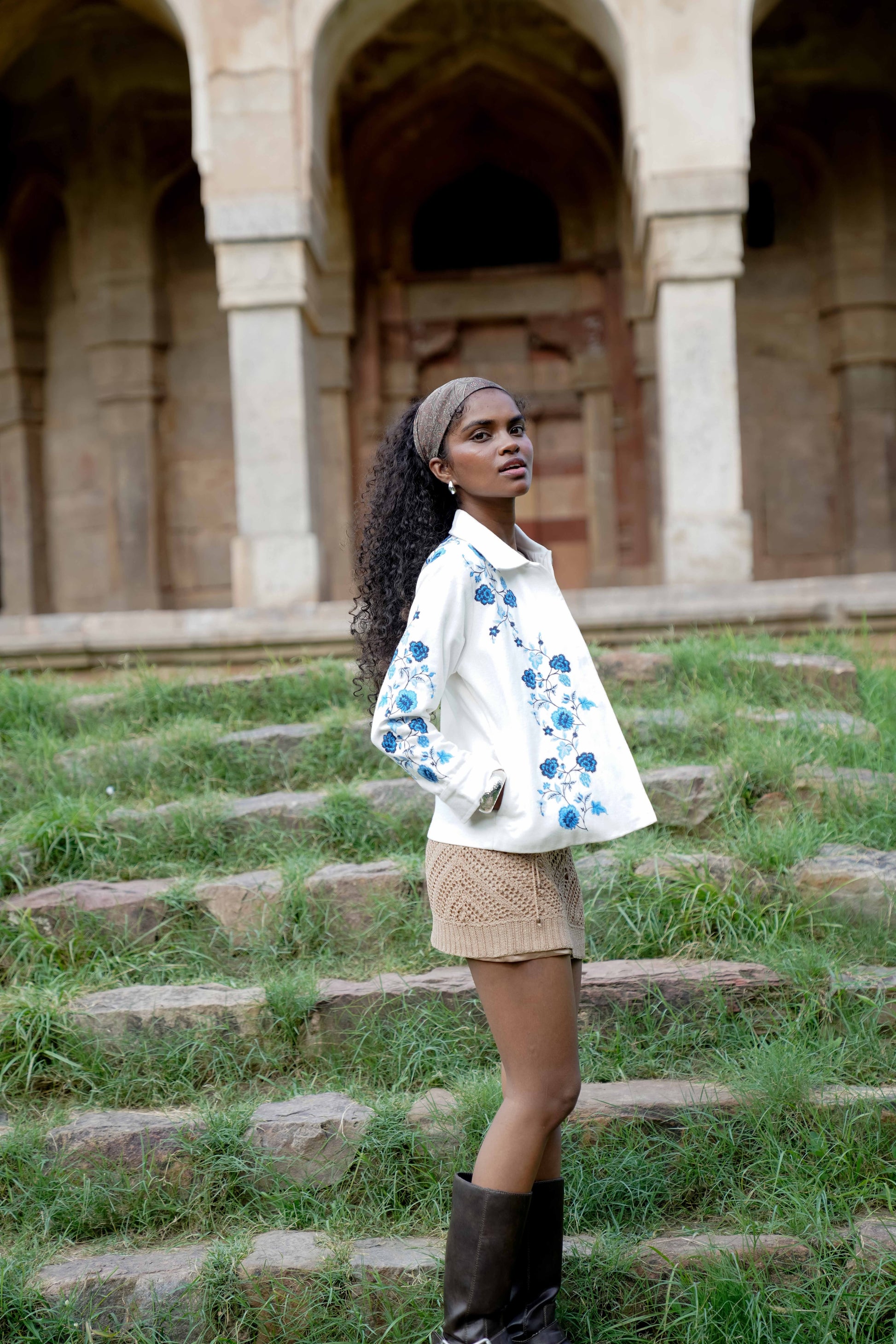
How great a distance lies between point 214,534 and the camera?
464 inches

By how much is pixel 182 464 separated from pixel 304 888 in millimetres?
9111

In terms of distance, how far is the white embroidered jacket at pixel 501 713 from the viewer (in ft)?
5.89

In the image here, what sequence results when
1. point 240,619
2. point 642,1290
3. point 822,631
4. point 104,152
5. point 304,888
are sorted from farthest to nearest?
point 104,152 < point 240,619 < point 822,631 < point 304,888 < point 642,1290

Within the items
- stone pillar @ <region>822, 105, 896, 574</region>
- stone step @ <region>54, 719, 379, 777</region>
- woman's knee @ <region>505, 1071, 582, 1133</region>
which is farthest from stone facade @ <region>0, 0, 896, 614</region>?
woman's knee @ <region>505, 1071, 582, 1133</region>

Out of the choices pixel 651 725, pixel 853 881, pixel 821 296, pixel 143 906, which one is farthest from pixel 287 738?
pixel 821 296

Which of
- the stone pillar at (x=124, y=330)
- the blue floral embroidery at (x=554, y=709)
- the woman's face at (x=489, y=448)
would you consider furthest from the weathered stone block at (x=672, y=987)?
the stone pillar at (x=124, y=330)

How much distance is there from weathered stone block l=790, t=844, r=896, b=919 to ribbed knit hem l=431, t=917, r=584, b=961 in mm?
1651

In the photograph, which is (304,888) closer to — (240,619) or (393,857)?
(393,857)

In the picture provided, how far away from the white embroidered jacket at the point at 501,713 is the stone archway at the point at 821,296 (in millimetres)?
9539

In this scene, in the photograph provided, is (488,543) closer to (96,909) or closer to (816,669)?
(96,909)

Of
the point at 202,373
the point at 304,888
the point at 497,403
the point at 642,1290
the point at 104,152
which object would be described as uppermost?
the point at 104,152

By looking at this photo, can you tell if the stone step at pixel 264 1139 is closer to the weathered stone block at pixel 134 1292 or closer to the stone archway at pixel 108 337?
the weathered stone block at pixel 134 1292

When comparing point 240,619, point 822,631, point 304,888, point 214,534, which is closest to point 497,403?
point 304,888

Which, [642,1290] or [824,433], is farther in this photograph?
[824,433]
